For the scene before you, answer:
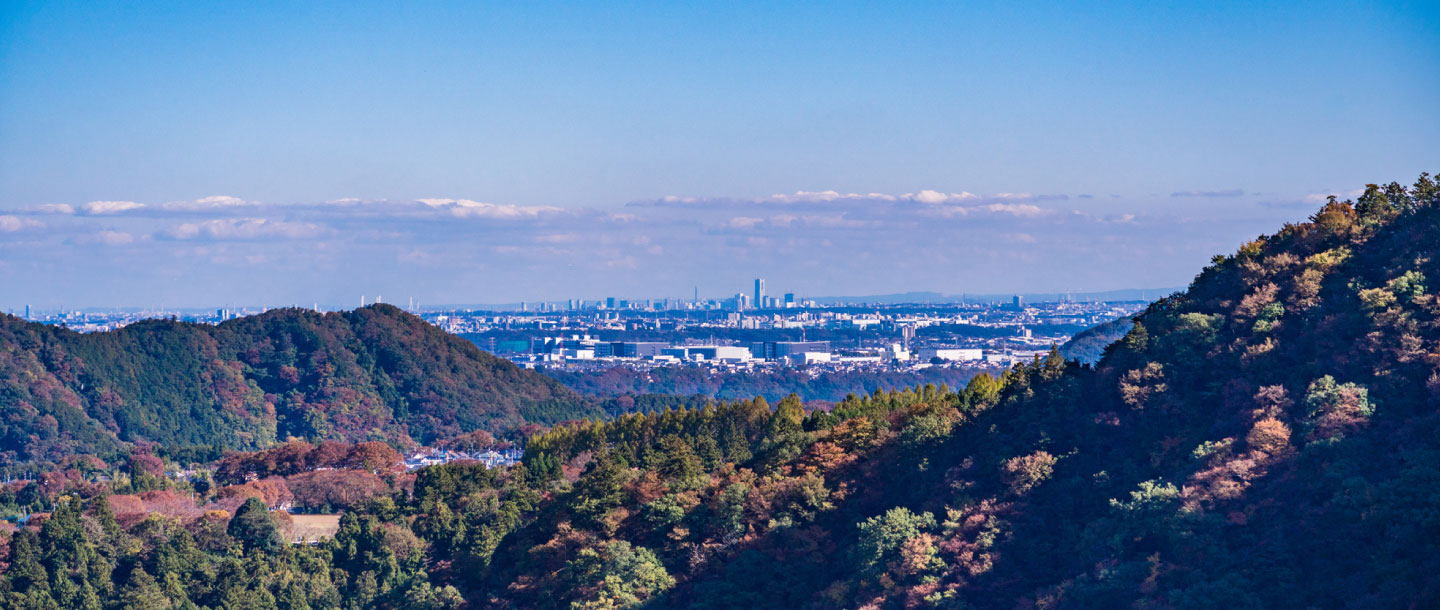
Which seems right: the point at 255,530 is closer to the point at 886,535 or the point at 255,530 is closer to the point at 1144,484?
the point at 886,535

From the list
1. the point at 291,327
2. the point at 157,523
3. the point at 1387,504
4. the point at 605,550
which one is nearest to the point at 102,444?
the point at 291,327

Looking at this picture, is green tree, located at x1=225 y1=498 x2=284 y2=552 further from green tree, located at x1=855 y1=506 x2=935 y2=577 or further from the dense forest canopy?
green tree, located at x1=855 y1=506 x2=935 y2=577

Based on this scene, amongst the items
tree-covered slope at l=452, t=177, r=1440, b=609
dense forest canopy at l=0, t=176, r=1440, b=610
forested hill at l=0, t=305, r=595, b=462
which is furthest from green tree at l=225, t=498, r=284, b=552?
forested hill at l=0, t=305, r=595, b=462

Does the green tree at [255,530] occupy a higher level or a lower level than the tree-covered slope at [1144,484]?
lower

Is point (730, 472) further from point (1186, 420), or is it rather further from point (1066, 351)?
point (1066, 351)

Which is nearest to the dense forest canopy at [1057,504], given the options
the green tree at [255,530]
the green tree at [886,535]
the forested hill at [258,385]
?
the green tree at [886,535]

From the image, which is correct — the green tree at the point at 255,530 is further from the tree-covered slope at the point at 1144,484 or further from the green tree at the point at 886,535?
the green tree at the point at 886,535
